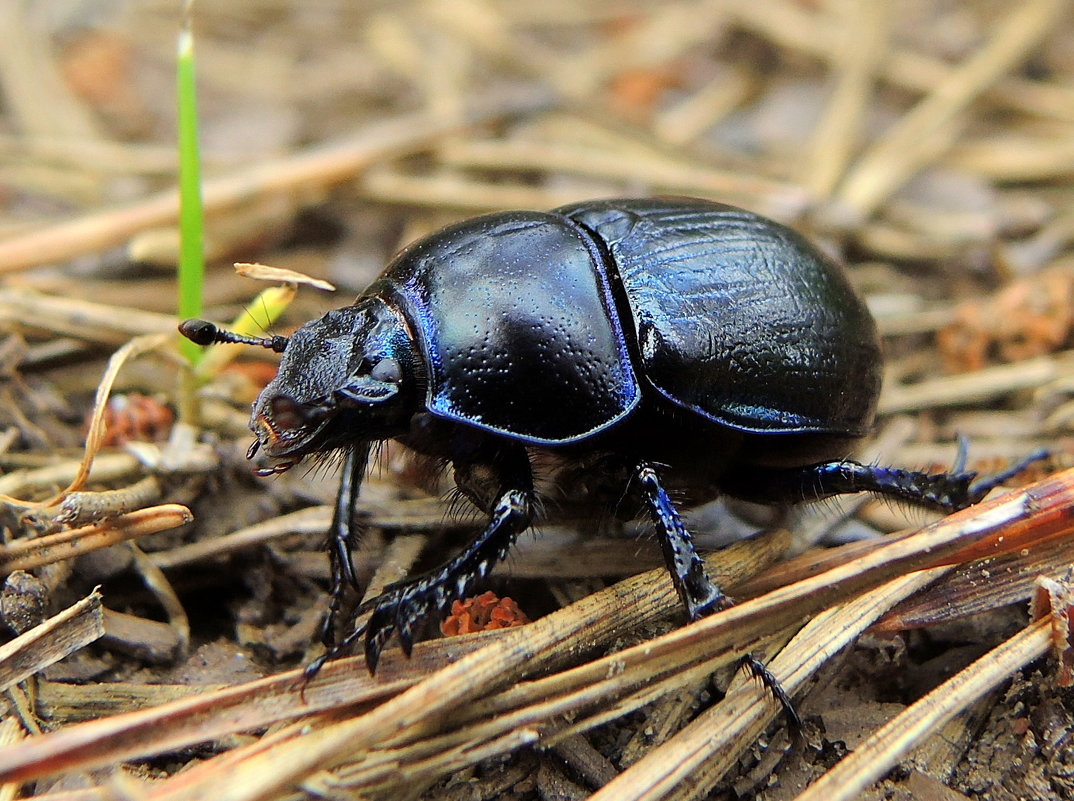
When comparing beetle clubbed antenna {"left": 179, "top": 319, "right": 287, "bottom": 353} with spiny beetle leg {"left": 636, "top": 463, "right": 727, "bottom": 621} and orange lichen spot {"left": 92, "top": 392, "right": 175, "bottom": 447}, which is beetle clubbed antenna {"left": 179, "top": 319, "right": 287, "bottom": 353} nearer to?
orange lichen spot {"left": 92, "top": 392, "right": 175, "bottom": 447}

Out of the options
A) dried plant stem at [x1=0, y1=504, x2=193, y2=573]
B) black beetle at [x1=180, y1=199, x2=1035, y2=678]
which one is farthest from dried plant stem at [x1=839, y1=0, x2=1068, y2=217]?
dried plant stem at [x1=0, y1=504, x2=193, y2=573]

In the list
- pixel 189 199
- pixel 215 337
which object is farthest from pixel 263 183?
pixel 215 337

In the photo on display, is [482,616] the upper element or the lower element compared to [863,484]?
lower

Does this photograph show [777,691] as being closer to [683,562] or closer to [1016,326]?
[683,562]

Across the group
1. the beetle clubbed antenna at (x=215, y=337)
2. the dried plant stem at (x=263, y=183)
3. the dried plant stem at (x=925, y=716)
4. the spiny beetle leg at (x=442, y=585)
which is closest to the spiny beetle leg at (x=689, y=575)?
the dried plant stem at (x=925, y=716)

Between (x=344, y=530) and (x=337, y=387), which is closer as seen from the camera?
(x=337, y=387)

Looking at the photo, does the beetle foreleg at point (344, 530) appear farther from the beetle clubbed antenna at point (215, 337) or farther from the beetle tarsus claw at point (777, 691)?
the beetle tarsus claw at point (777, 691)
